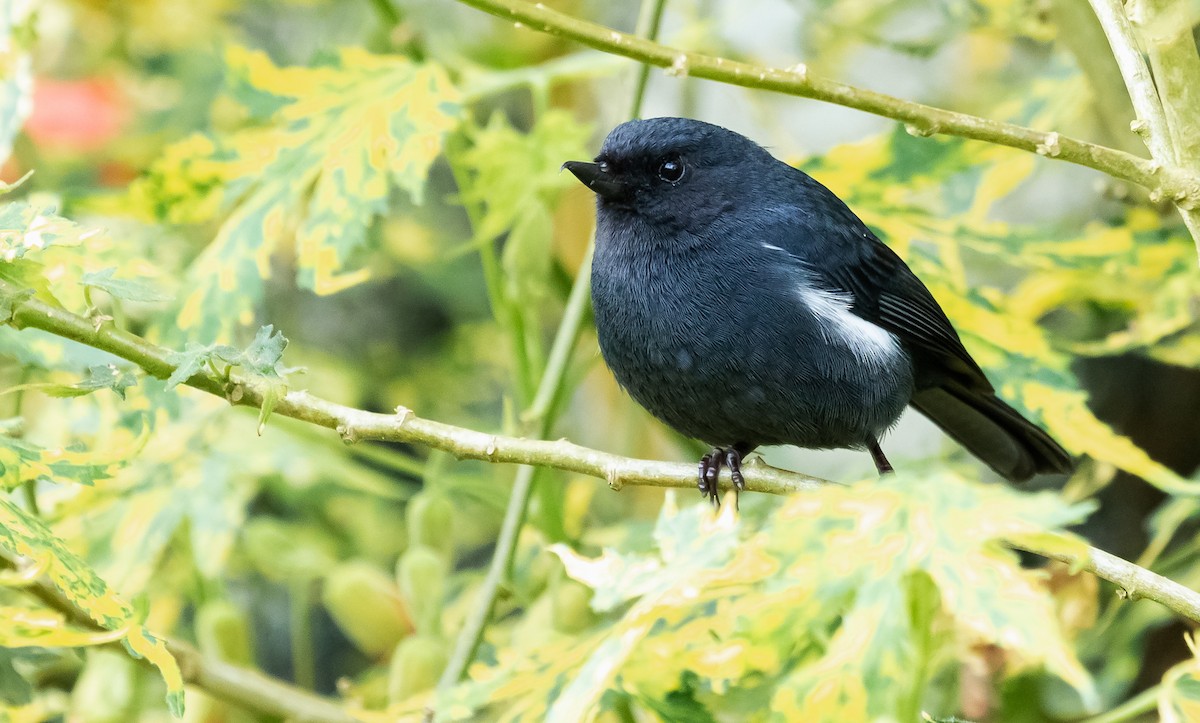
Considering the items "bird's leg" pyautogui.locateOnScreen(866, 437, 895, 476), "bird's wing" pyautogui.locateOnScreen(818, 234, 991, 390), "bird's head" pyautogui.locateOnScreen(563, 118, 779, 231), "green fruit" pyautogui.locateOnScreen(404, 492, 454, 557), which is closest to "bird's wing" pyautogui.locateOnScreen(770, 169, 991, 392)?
"bird's wing" pyautogui.locateOnScreen(818, 234, 991, 390)

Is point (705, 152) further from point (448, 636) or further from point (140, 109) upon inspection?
point (140, 109)

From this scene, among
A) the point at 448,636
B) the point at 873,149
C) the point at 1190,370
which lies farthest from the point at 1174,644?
the point at 448,636

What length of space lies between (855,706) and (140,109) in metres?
3.90

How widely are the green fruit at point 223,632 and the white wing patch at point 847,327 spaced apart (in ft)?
4.66

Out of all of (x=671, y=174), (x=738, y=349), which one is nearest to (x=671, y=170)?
(x=671, y=174)

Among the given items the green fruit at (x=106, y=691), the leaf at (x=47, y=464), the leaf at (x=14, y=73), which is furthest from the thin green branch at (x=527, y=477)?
the leaf at (x=14, y=73)

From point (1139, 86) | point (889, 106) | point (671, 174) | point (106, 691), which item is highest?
point (1139, 86)

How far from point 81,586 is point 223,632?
1223mm

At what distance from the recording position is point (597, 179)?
9.16ft

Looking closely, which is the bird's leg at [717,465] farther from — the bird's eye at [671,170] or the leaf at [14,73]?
the leaf at [14,73]

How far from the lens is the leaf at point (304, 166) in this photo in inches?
92.0

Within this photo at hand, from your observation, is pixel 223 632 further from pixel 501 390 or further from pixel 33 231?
pixel 501 390

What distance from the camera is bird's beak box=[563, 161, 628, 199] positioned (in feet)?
8.93

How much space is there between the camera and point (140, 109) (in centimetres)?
433
